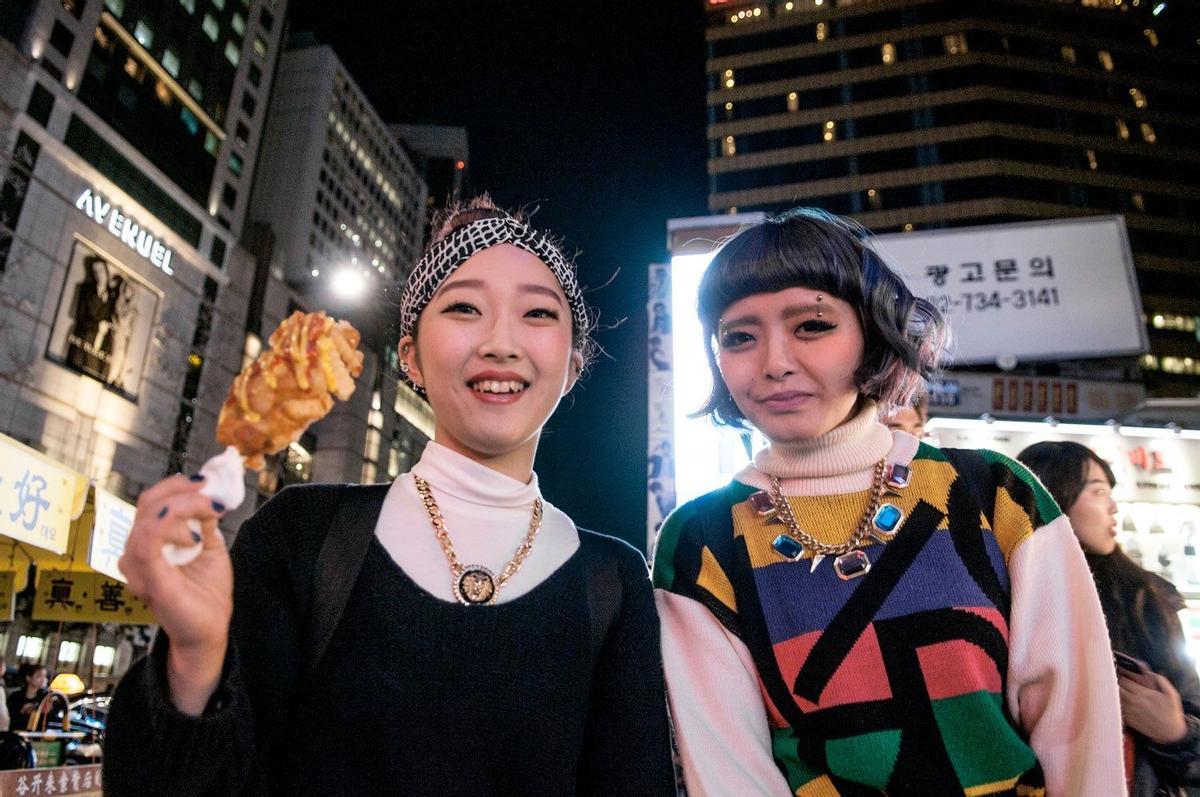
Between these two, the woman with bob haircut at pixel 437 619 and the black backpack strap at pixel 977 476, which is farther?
the black backpack strap at pixel 977 476

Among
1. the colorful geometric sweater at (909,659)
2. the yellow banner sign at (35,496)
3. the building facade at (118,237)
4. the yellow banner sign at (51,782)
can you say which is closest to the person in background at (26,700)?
the yellow banner sign at (51,782)

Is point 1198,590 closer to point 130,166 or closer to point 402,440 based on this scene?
point 130,166

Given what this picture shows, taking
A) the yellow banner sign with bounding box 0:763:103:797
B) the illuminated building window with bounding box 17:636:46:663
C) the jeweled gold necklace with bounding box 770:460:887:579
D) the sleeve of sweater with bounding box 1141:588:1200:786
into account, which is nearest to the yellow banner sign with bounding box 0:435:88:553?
the yellow banner sign with bounding box 0:763:103:797

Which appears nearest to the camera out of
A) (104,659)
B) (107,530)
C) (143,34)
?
(107,530)

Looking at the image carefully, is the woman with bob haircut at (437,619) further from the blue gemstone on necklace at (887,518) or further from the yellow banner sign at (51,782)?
the yellow banner sign at (51,782)

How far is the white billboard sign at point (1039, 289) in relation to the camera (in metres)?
8.02

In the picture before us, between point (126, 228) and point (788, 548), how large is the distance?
119 feet

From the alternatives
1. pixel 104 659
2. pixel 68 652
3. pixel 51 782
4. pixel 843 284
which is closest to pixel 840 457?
pixel 843 284

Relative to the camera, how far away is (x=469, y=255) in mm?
2076

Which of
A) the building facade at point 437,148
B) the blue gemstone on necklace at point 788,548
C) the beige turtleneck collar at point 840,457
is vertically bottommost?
the blue gemstone on necklace at point 788,548

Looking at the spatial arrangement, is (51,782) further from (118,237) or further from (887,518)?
(118,237)

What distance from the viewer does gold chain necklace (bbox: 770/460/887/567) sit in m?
1.87

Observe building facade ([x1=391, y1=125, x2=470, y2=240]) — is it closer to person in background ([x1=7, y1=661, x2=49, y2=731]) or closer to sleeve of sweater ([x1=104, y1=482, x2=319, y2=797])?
person in background ([x1=7, y1=661, x2=49, y2=731])

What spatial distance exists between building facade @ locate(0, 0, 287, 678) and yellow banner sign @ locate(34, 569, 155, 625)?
40.5 ft
